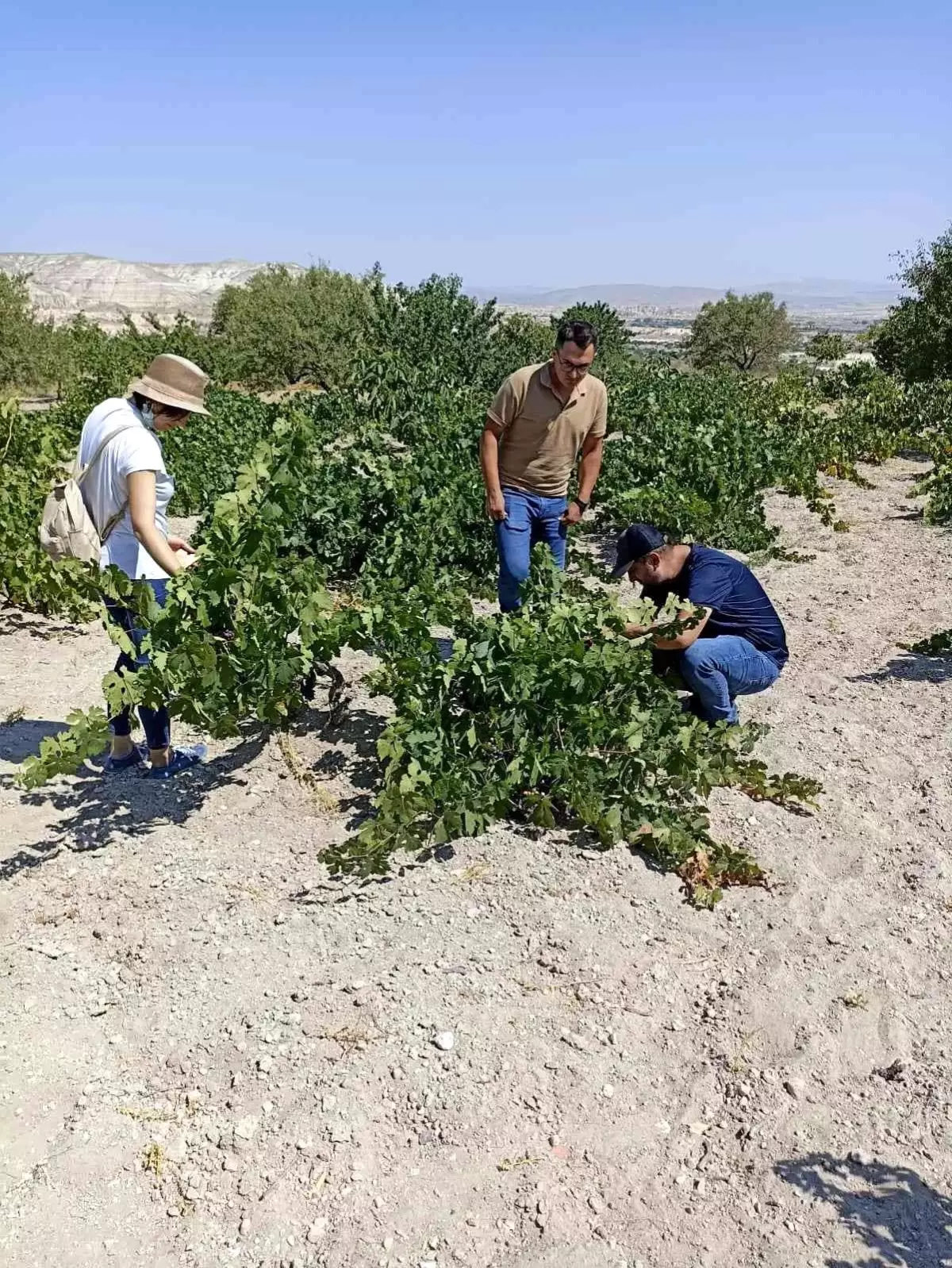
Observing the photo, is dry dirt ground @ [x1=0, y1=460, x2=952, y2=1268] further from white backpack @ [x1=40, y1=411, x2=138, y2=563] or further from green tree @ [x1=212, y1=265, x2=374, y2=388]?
green tree @ [x1=212, y1=265, x2=374, y2=388]

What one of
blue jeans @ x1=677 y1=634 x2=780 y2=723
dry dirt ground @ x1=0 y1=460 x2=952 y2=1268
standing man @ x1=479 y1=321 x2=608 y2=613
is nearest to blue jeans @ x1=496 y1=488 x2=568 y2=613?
standing man @ x1=479 y1=321 x2=608 y2=613

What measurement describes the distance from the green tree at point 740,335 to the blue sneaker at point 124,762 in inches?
1872

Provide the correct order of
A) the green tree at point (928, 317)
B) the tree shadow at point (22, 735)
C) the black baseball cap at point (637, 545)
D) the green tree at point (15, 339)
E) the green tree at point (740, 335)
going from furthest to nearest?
the green tree at point (740, 335)
the green tree at point (15, 339)
the green tree at point (928, 317)
the tree shadow at point (22, 735)
the black baseball cap at point (637, 545)

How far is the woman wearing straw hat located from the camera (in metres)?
3.85

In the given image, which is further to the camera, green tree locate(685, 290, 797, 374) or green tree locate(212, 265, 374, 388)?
green tree locate(685, 290, 797, 374)

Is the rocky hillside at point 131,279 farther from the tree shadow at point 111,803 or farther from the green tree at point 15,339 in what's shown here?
the tree shadow at point 111,803

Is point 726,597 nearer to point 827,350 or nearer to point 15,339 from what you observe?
point 15,339

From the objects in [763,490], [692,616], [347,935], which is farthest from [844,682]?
A: [763,490]

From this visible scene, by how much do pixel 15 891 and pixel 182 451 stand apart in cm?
826

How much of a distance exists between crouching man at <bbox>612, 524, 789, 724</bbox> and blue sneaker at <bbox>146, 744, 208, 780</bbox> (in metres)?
2.16

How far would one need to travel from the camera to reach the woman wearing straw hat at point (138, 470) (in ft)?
12.6

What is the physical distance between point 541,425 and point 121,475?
7.29 ft

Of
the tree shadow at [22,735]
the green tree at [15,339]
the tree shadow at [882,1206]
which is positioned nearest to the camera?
the tree shadow at [882,1206]

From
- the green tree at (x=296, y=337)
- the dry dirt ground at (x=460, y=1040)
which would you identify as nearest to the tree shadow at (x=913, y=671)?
the dry dirt ground at (x=460, y=1040)
